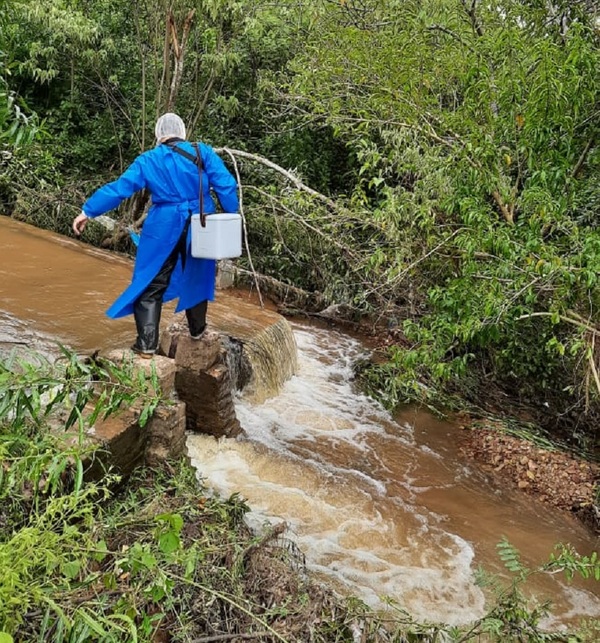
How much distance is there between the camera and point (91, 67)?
9.49m

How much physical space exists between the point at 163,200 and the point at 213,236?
15.1 inches

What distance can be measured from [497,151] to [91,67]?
8306 millimetres

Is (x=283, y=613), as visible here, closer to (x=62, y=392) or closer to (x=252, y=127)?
(x=62, y=392)

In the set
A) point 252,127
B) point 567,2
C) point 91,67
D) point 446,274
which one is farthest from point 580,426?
point 91,67

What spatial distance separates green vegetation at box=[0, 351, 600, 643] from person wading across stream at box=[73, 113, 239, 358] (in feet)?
2.62

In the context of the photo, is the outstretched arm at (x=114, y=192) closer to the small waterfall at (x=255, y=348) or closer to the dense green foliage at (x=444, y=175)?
the dense green foliage at (x=444, y=175)

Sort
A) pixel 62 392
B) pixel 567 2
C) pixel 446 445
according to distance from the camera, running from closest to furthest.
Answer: pixel 62 392, pixel 567 2, pixel 446 445

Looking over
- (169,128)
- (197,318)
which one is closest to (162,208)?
(169,128)

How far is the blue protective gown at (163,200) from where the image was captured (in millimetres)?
3270

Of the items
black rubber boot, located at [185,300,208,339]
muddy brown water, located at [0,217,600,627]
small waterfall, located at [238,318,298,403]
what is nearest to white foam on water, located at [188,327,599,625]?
muddy brown water, located at [0,217,600,627]

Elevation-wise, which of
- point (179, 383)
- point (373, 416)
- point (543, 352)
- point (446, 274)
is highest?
point (446, 274)

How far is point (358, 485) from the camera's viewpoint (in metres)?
4.39

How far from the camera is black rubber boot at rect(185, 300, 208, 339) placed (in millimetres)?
→ 3910

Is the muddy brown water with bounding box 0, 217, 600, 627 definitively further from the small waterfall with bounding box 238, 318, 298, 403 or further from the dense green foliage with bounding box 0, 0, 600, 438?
the dense green foliage with bounding box 0, 0, 600, 438
